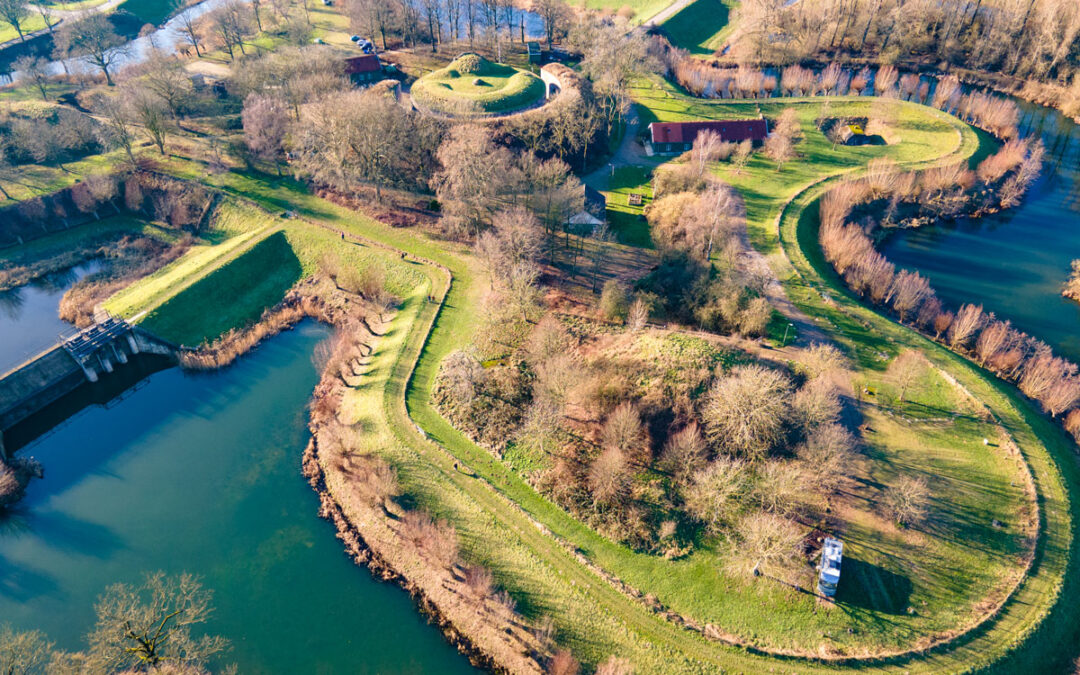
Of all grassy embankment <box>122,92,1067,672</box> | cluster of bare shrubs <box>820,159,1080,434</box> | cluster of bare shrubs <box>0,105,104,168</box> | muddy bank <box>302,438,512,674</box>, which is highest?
cluster of bare shrubs <box>0,105,104,168</box>

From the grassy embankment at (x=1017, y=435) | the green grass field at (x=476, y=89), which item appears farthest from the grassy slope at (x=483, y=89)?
the grassy embankment at (x=1017, y=435)

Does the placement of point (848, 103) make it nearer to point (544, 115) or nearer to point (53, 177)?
point (544, 115)

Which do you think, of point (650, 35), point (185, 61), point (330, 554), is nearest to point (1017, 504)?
point (330, 554)

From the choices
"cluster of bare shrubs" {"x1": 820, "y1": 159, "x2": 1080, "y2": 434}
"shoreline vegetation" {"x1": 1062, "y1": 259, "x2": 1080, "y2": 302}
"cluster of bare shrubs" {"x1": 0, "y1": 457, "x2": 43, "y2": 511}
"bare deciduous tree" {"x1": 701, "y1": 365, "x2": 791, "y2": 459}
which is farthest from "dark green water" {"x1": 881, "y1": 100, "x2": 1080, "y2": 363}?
"cluster of bare shrubs" {"x1": 0, "y1": 457, "x2": 43, "y2": 511}

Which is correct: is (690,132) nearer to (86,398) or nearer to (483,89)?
(483,89)

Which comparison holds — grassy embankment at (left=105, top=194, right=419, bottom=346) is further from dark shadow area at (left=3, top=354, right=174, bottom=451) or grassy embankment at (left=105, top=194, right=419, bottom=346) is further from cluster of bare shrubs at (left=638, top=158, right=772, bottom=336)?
cluster of bare shrubs at (left=638, top=158, right=772, bottom=336)
